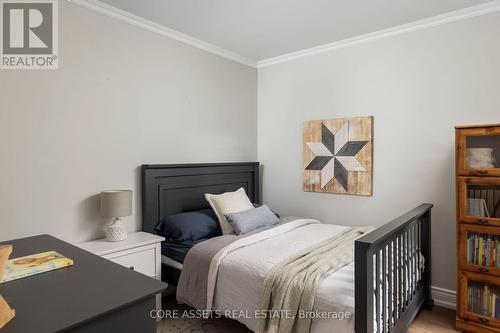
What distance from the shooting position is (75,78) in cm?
235

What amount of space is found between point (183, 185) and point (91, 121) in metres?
1.01

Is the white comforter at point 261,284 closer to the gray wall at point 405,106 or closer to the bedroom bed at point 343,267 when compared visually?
the bedroom bed at point 343,267

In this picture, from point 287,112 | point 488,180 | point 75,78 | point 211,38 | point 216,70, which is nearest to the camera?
point 488,180

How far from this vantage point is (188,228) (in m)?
2.60

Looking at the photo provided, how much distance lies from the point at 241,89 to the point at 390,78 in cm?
170

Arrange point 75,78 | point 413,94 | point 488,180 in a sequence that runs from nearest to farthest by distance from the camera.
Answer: point 488,180 → point 75,78 → point 413,94

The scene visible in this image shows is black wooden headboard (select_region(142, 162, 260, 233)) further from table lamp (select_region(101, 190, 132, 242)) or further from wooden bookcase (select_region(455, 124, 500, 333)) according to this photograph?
wooden bookcase (select_region(455, 124, 500, 333))

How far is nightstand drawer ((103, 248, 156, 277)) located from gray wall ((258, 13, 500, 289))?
1.84 m

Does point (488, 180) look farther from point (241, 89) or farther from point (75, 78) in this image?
point (75, 78)

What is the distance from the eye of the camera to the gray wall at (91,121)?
2.09 m

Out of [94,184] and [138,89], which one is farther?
[138,89]

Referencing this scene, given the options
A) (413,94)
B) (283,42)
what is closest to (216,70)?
(283,42)

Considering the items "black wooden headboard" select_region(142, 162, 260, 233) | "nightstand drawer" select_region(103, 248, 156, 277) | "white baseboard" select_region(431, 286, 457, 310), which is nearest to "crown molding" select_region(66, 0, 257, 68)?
"black wooden headboard" select_region(142, 162, 260, 233)

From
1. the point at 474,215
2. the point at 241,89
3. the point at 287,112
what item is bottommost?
the point at 474,215
